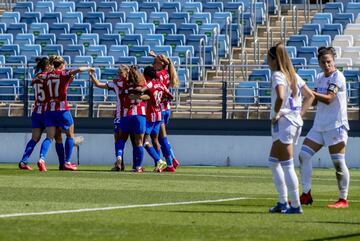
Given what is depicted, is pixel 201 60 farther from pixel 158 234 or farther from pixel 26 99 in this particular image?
pixel 158 234

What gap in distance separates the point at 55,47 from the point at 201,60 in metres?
4.68

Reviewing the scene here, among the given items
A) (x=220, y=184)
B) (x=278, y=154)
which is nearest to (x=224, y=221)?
(x=278, y=154)

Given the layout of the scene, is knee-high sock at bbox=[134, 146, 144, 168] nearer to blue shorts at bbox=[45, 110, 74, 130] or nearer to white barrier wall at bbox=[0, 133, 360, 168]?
blue shorts at bbox=[45, 110, 74, 130]

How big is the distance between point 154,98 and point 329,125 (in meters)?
8.99

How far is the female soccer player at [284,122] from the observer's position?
44.6 feet

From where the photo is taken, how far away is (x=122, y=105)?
79.3ft

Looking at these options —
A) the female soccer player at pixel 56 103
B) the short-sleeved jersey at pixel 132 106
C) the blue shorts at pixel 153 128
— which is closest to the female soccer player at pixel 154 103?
the blue shorts at pixel 153 128

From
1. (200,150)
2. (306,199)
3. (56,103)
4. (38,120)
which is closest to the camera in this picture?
(306,199)

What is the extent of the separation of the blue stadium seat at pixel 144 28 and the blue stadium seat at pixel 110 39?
87 cm

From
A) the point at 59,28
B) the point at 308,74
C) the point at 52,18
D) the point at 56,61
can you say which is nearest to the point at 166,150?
the point at 56,61

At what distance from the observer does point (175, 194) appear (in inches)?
672

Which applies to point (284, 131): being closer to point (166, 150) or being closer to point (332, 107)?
point (332, 107)

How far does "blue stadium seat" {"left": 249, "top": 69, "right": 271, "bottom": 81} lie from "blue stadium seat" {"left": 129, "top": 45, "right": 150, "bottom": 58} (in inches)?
142

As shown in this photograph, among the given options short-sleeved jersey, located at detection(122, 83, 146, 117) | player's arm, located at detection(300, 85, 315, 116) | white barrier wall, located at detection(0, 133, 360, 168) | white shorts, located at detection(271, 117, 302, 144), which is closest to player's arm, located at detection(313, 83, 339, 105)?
player's arm, located at detection(300, 85, 315, 116)
